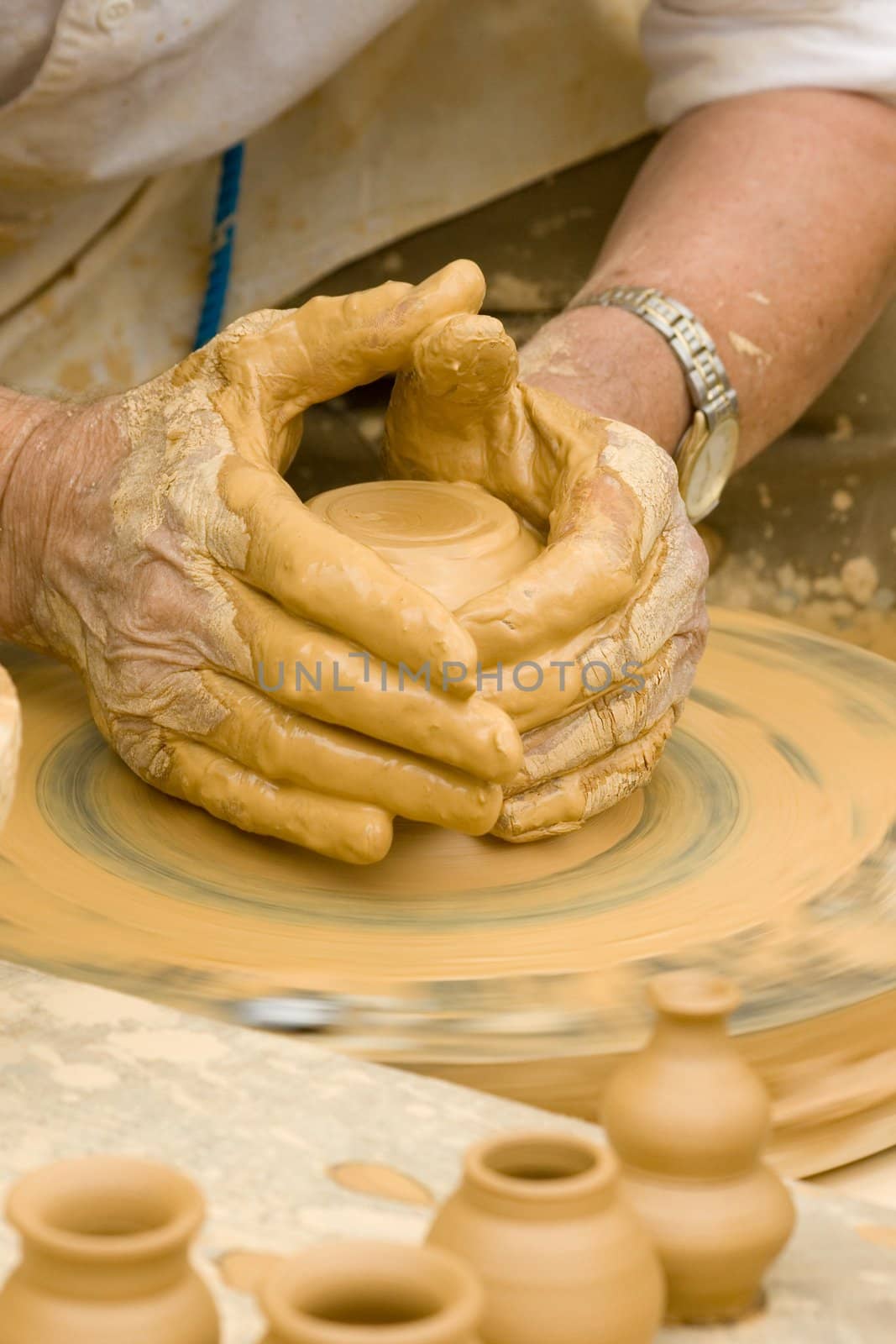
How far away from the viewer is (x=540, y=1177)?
782 mm

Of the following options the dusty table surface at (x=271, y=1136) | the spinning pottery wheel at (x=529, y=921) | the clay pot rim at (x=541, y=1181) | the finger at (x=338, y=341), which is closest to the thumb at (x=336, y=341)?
the finger at (x=338, y=341)

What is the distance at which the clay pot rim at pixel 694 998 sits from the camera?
0.87 meters

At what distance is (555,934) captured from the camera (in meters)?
1.39

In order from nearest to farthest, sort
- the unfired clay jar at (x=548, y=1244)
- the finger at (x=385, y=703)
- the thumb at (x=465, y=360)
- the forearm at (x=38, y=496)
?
1. the unfired clay jar at (x=548, y=1244)
2. the finger at (x=385, y=703)
3. the thumb at (x=465, y=360)
4. the forearm at (x=38, y=496)

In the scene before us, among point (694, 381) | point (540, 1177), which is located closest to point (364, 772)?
point (540, 1177)

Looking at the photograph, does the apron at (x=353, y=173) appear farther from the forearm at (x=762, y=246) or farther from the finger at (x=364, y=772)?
the finger at (x=364, y=772)

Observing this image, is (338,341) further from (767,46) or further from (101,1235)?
(767,46)

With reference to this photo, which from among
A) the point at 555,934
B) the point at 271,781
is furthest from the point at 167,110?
the point at 555,934

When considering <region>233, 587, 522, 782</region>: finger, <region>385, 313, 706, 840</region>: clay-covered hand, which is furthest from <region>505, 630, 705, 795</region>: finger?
<region>233, 587, 522, 782</region>: finger

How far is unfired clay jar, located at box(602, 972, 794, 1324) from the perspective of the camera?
2.83 ft

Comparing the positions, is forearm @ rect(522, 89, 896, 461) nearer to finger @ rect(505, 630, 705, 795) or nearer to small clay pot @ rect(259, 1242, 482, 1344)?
finger @ rect(505, 630, 705, 795)

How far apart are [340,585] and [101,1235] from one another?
2.48ft

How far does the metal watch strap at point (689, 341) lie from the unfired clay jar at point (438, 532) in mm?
570

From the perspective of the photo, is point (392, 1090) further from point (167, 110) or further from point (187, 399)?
point (167, 110)
